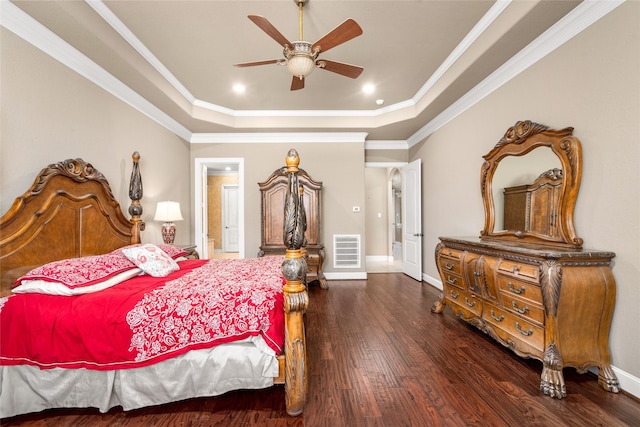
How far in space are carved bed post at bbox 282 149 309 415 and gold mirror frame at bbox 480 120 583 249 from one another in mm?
2147

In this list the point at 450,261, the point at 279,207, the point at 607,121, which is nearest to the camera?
the point at 607,121

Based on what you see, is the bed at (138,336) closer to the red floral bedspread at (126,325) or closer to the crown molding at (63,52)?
the red floral bedspread at (126,325)

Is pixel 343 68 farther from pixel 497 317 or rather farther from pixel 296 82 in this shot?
pixel 497 317

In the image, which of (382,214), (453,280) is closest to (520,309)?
(453,280)

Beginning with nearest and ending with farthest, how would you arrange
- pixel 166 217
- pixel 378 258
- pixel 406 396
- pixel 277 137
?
pixel 406 396
pixel 166 217
pixel 277 137
pixel 378 258

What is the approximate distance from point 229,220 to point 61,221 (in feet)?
21.5

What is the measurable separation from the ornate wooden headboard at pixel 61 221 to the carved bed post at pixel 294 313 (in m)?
1.90

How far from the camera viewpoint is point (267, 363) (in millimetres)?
1771

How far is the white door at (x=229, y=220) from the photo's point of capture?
8672 mm

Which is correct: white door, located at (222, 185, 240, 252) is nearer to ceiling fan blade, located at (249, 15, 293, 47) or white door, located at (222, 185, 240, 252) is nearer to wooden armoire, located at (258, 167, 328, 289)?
wooden armoire, located at (258, 167, 328, 289)

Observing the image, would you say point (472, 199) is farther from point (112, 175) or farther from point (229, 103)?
point (112, 175)

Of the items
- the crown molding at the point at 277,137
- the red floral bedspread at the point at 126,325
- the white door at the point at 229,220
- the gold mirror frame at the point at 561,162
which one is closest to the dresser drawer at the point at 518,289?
the gold mirror frame at the point at 561,162

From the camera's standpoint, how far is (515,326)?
7.29ft

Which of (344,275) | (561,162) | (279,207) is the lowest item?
(344,275)
